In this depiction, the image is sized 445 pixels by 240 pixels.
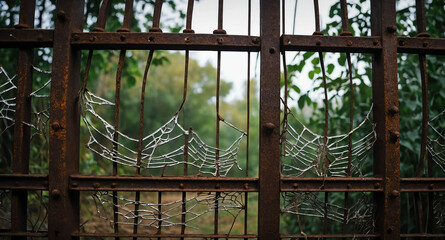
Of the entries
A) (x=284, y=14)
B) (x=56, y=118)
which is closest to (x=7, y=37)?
(x=56, y=118)

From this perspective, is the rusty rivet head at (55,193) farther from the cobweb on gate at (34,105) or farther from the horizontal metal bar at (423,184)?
the horizontal metal bar at (423,184)

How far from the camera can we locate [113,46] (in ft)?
6.61

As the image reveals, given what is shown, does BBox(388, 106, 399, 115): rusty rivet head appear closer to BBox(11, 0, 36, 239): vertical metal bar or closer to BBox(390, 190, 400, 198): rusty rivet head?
BBox(390, 190, 400, 198): rusty rivet head

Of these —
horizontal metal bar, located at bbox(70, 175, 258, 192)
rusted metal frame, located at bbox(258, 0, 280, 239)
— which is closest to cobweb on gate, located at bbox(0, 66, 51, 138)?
horizontal metal bar, located at bbox(70, 175, 258, 192)

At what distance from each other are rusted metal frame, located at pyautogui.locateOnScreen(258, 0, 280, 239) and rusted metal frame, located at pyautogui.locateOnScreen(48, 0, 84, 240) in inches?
46.2

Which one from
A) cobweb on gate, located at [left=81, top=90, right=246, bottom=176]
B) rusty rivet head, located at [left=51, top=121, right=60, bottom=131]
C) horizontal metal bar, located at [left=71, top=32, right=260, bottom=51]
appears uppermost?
horizontal metal bar, located at [left=71, top=32, right=260, bottom=51]

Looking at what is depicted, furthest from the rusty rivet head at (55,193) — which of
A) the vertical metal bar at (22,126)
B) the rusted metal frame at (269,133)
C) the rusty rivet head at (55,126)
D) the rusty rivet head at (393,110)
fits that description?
the rusty rivet head at (393,110)

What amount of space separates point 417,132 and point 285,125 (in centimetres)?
207

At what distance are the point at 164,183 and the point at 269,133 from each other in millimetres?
713

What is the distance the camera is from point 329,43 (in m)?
2.00

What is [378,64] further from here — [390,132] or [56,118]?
[56,118]

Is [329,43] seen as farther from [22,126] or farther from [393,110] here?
[22,126]

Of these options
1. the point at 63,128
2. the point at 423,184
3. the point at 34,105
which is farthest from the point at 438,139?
the point at 34,105

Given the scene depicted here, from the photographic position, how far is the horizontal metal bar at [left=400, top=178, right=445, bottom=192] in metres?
2.00
